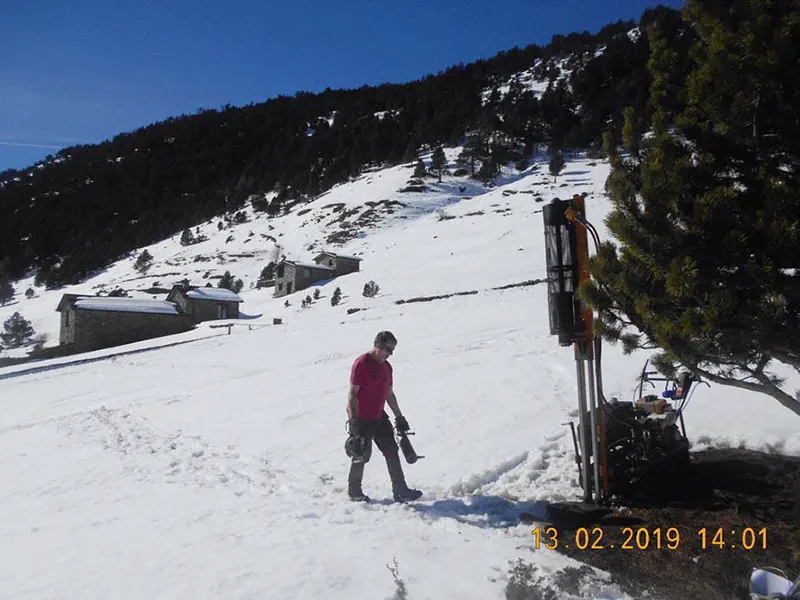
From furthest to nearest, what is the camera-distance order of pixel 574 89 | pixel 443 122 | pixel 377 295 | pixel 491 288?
1. pixel 574 89
2. pixel 443 122
3. pixel 377 295
4. pixel 491 288

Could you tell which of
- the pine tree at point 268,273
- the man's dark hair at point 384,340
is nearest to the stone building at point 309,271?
the pine tree at point 268,273

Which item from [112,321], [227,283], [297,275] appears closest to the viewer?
[112,321]

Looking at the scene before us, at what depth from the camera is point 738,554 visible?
365 cm

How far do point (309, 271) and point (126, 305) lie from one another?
1641 cm

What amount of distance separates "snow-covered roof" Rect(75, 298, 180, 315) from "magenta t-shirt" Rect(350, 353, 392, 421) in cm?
3784

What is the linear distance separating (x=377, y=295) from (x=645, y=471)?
27779 mm

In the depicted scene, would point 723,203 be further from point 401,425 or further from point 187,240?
point 187,240

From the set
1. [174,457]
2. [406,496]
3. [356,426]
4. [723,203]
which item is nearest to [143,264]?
[174,457]

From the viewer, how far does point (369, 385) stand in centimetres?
520

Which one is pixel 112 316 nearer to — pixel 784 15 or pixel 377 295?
pixel 377 295

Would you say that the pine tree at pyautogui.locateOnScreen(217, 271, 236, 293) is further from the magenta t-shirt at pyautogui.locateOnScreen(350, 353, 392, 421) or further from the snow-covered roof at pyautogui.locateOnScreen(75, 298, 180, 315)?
the magenta t-shirt at pyautogui.locateOnScreen(350, 353, 392, 421)

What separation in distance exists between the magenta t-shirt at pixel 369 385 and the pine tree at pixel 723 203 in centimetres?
248

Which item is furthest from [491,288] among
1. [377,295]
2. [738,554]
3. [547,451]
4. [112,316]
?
[112,316]

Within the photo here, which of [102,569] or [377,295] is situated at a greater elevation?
[377,295]
